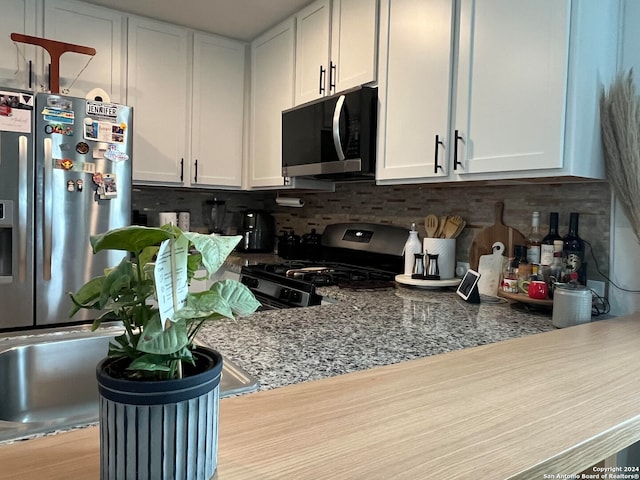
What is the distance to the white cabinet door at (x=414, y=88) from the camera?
5.92 ft

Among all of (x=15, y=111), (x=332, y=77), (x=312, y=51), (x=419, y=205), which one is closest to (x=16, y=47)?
(x=15, y=111)

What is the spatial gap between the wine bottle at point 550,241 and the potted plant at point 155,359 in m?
1.43

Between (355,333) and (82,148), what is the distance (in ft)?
5.84

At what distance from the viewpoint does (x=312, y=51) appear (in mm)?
2576

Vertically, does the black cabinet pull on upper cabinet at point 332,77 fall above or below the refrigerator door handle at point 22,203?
above

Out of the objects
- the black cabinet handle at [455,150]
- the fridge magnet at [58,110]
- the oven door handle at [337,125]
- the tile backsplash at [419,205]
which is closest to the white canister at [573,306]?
the tile backsplash at [419,205]

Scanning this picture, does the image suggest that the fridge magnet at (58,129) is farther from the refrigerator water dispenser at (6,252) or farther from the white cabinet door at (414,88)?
the white cabinet door at (414,88)

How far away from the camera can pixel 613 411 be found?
738 millimetres

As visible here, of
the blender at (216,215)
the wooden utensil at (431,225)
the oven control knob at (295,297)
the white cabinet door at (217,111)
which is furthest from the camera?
the blender at (216,215)

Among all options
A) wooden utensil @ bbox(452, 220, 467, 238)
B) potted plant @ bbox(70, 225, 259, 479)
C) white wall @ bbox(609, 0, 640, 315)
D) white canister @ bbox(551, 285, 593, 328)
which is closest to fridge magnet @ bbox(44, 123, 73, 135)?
wooden utensil @ bbox(452, 220, 467, 238)

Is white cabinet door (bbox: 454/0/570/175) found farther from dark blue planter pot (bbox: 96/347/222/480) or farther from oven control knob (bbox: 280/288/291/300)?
dark blue planter pot (bbox: 96/347/222/480)

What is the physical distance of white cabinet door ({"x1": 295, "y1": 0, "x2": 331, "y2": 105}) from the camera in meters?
2.46

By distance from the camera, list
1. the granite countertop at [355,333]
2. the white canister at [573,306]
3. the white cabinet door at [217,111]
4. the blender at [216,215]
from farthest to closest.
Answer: the blender at [216,215]
the white cabinet door at [217,111]
the white canister at [573,306]
the granite countertop at [355,333]

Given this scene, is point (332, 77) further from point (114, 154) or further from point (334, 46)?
point (114, 154)
